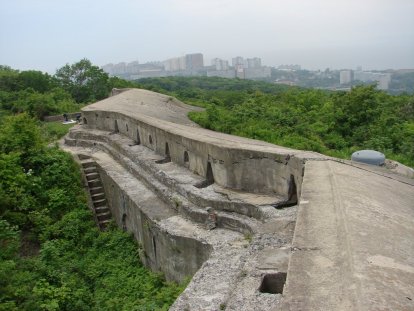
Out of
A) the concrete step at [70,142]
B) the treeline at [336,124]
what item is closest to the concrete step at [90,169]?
the concrete step at [70,142]

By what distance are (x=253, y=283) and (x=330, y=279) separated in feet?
4.79

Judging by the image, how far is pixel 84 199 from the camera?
983cm

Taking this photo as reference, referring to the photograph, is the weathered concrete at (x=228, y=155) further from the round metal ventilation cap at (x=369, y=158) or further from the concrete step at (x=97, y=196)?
the concrete step at (x=97, y=196)

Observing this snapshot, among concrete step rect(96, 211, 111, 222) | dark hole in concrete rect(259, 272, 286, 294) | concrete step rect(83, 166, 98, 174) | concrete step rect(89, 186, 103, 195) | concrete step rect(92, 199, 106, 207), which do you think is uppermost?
dark hole in concrete rect(259, 272, 286, 294)

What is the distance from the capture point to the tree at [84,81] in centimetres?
2707

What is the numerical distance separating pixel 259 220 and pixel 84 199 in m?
5.37

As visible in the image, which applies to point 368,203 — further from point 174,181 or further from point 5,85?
point 5,85

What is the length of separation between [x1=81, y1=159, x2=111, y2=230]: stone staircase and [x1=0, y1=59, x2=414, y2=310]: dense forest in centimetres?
43

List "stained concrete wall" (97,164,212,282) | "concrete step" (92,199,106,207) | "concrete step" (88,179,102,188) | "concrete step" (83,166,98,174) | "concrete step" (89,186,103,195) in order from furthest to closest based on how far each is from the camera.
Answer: "concrete step" (83,166,98,174), "concrete step" (88,179,102,188), "concrete step" (89,186,103,195), "concrete step" (92,199,106,207), "stained concrete wall" (97,164,212,282)

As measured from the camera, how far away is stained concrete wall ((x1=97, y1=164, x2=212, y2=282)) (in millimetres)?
5867

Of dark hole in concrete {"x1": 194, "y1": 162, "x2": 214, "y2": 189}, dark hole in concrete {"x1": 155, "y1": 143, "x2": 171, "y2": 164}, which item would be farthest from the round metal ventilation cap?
dark hole in concrete {"x1": 155, "y1": 143, "x2": 171, "y2": 164}

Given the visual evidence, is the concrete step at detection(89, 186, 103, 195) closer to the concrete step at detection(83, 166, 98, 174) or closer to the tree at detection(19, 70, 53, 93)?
the concrete step at detection(83, 166, 98, 174)

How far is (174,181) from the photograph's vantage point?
A: 7.70 meters

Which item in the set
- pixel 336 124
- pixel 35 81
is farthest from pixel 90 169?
pixel 35 81
